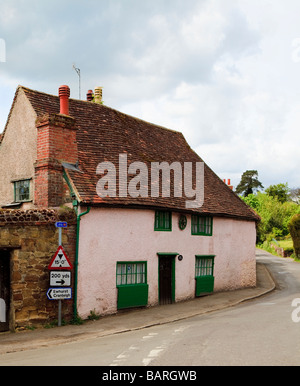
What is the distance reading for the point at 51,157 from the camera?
14.9m

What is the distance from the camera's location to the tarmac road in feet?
27.2

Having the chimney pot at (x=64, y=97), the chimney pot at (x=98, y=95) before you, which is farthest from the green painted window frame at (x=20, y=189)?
the chimney pot at (x=98, y=95)

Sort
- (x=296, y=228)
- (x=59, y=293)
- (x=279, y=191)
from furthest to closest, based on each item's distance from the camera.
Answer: (x=279, y=191) → (x=296, y=228) → (x=59, y=293)

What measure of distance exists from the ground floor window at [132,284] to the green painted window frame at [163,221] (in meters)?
1.58

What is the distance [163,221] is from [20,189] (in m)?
5.45

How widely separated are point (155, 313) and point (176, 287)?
2634 millimetres

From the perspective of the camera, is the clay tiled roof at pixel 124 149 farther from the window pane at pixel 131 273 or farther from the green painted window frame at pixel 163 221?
the window pane at pixel 131 273

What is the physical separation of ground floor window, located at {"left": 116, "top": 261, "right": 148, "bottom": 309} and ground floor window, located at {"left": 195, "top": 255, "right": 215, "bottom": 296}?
11.4 feet

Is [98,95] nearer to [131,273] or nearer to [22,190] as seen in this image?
[22,190]

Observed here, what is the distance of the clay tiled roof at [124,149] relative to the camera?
15836 mm

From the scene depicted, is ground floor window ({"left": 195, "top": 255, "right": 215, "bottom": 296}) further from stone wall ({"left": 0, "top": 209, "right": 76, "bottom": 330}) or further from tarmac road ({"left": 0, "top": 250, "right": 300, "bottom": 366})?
stone wall ({"left": 0, "top": 209, "right": 76, "bottom": 330})

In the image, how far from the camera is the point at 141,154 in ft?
62.9

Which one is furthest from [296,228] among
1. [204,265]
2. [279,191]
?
[279,191]
